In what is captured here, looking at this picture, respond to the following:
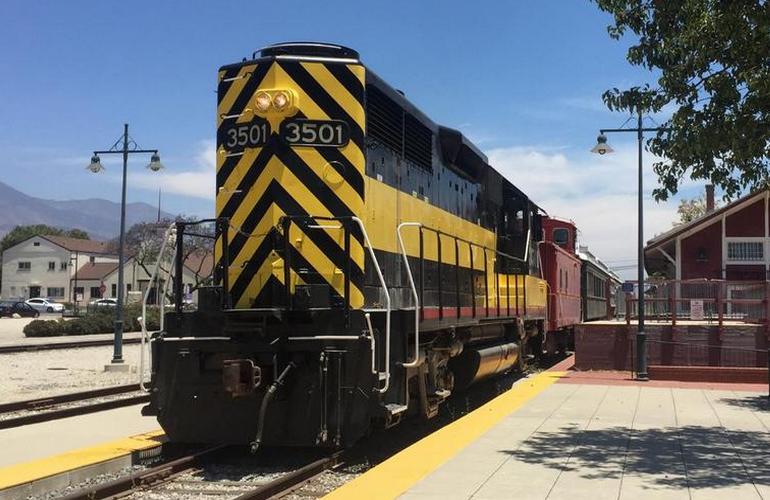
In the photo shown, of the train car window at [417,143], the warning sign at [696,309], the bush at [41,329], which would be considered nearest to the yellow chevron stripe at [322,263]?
the train car window at [417,143]

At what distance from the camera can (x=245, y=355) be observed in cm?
703

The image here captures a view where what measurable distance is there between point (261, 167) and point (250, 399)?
2.47 meters

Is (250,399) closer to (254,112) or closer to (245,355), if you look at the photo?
(245,355)

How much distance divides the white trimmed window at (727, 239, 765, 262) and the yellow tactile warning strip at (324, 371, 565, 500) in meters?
23.0

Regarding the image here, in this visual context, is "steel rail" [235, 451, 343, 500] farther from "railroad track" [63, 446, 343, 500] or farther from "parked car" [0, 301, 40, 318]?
"parked car" [0, 301, 40, 318]

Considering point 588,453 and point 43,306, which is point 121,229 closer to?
point 588,453

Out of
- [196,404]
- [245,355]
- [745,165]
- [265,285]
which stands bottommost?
[196,404]

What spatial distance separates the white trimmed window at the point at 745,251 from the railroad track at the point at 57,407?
25.1 meters

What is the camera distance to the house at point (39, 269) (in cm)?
9412

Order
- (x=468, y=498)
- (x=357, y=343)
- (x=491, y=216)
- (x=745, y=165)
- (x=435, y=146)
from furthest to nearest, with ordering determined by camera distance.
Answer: (x=491, y=216)
(x=435, y=146)
(x=745, y=165)
(x=357, y=343)
(x=468, y=498)

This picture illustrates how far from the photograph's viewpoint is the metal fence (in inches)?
618

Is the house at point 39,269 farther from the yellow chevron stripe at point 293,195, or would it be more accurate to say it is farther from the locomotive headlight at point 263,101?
the locomotive headlight at point 263,101

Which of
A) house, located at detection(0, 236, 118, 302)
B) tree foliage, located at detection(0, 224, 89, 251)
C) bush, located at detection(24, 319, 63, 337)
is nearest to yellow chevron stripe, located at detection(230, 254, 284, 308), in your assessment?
bush, located at detection(24, 319, 63, 337)

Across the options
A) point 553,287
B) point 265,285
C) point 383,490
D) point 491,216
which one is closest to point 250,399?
point 265,285
